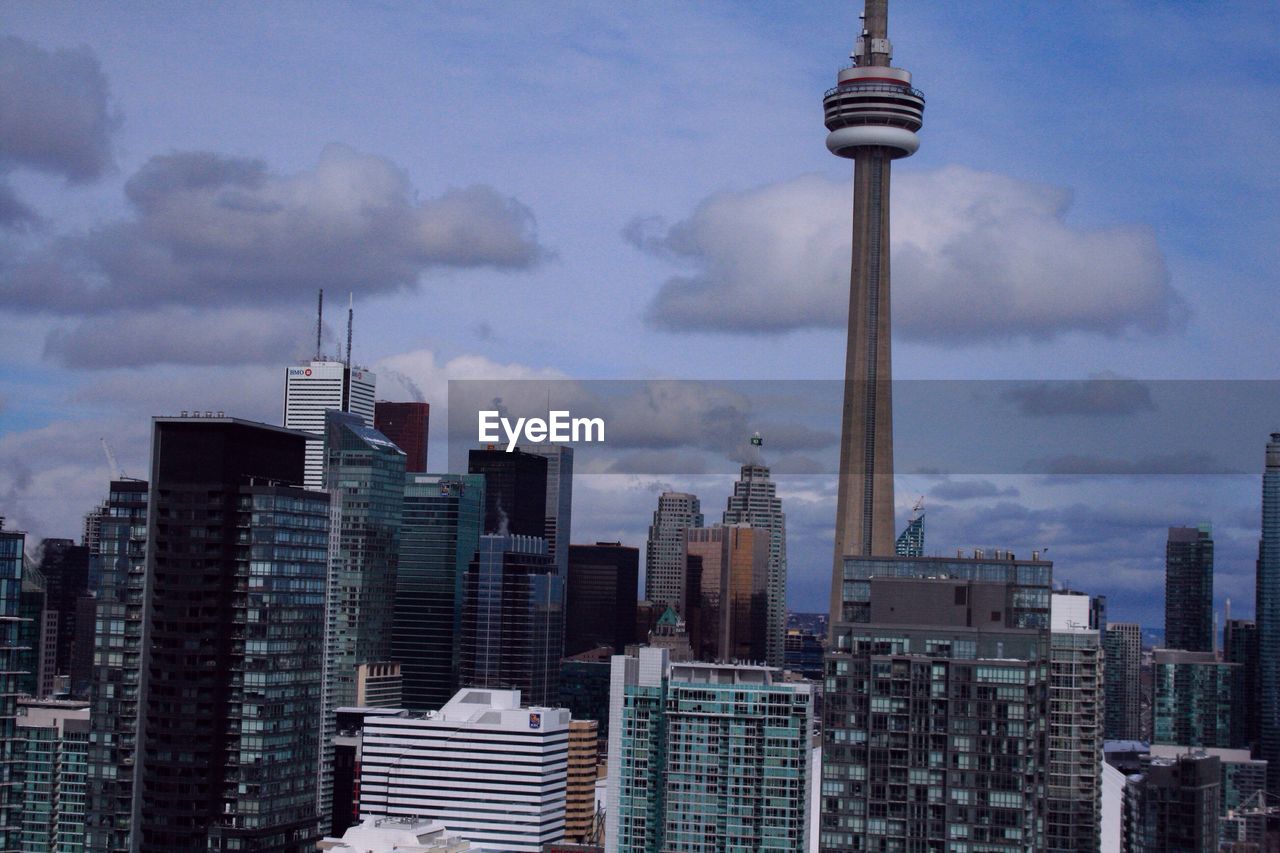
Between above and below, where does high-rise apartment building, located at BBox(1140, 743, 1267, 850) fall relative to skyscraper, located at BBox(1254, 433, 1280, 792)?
below

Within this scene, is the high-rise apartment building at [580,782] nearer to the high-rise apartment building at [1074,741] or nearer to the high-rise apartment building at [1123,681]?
the high-rise apartment building at [1123,681]

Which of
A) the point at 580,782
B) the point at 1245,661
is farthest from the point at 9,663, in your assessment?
the point at 1245,661

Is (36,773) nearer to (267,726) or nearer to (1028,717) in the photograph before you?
(267,726)

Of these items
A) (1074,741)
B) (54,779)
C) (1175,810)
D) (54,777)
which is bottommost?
(54,779)

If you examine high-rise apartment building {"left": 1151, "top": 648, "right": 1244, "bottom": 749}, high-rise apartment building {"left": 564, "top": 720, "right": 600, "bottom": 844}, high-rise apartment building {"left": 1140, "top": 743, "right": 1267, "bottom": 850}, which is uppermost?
high-rise apartment building {"left": 1151, "top": 648, "right": 1244, "bottom": 749}

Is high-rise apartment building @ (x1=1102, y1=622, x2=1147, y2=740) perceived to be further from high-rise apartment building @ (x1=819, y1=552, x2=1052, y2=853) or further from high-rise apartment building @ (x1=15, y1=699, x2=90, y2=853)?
high-rise apartment building @ (x1=15, y1=699, x2=90, y2=853)

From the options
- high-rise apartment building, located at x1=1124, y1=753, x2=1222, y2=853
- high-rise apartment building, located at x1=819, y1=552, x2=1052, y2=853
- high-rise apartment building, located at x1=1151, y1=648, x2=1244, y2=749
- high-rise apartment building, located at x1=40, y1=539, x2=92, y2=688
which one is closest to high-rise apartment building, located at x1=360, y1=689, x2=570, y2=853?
high-rise apartment building, located at x1=40, y1=539, x2=92, y2=688

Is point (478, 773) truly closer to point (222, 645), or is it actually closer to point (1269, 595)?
point (222, 645)
